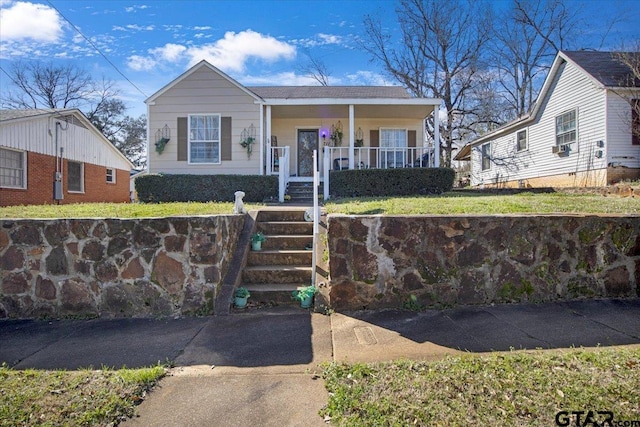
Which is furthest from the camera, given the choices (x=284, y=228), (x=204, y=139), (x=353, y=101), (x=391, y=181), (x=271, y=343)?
(x=204, y=139)

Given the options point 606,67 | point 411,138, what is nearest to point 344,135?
point 411,138

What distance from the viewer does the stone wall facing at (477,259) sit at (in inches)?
169

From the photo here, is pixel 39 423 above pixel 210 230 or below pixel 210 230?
below

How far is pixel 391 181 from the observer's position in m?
10.7

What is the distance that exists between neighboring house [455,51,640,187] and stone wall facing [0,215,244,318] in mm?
13491

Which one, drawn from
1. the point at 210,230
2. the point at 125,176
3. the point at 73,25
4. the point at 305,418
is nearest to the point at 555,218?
the point at 305,418

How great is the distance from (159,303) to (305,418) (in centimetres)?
266

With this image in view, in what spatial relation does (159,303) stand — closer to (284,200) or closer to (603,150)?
(284,200)

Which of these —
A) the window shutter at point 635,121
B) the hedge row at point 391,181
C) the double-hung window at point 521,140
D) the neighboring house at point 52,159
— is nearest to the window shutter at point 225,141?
the hedge row at point 391,181

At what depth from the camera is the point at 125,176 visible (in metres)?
20.5

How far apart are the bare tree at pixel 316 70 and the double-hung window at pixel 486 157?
1260 cm

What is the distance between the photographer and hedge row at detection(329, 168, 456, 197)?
10.7 m

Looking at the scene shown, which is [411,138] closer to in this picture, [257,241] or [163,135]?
[163,135]

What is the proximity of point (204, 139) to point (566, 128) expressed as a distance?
13.8 metres
